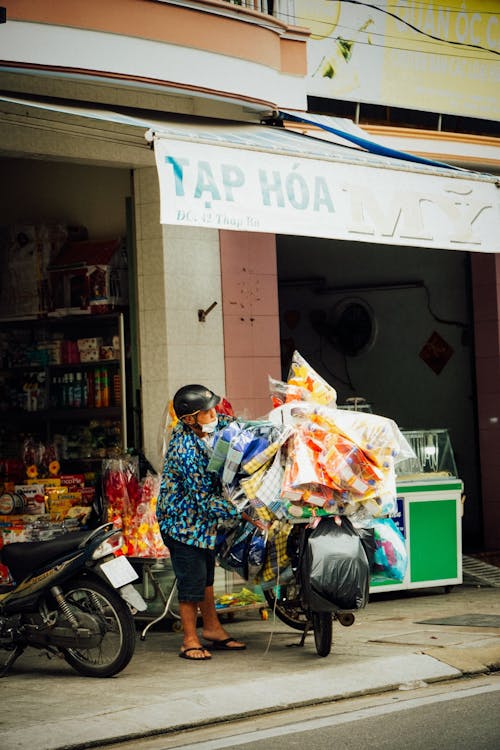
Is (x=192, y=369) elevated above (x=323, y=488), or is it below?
above

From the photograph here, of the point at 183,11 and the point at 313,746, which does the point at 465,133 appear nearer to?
the point at 183,11

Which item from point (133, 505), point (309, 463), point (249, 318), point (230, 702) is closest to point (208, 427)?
point (309, 463)

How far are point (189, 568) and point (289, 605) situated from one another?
831 mm

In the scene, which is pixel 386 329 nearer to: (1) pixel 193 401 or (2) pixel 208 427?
(2) pixel 208 427

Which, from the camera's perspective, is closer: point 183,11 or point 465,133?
point 183,11

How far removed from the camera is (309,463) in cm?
742

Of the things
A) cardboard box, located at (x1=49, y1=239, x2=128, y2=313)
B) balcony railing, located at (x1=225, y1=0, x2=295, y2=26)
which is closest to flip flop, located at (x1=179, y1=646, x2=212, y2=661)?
cardboard box, located at (x1=49, y1=239, x2=128, y2=313)

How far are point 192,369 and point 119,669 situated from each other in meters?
3.47

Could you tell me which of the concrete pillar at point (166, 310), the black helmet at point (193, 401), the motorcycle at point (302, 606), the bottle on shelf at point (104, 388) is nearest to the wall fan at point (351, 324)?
the concrete pillar at point (166, 310)

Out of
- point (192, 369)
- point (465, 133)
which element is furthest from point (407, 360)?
point (192, 369)

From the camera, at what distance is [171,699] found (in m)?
6.80

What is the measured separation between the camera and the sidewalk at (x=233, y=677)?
636 centimetres

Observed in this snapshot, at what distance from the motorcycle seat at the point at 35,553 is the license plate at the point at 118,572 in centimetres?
24

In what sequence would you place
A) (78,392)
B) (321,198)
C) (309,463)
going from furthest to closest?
(78,392)
(321,198)
(309,463)
